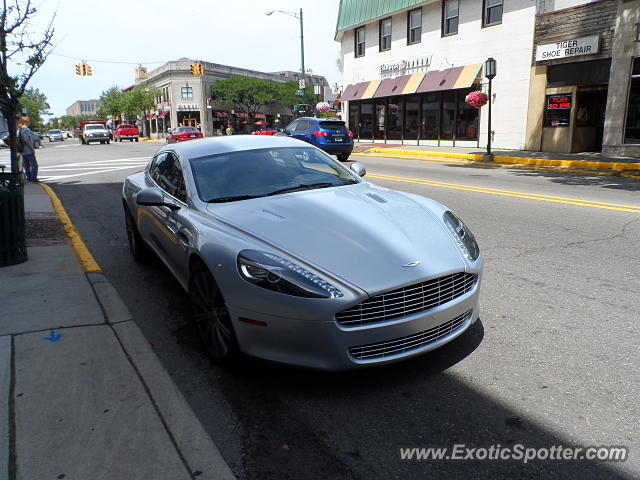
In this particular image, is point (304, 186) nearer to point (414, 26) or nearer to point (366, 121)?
Result: point (414, 26)

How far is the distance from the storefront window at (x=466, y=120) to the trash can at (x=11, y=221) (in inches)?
836

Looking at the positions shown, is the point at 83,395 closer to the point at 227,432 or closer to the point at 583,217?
the point at 227,432

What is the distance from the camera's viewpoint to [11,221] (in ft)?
18.1

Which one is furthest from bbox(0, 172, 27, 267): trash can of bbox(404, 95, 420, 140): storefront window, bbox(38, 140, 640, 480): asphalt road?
bbox(404, 95, 420, 140): storefront window

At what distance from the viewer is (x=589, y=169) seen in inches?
580

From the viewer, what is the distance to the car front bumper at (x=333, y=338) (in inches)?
110

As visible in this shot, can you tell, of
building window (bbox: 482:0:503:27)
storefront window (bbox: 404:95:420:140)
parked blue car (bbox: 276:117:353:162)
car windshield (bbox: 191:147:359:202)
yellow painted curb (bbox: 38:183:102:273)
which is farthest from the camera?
storefront window (bbox: 404:95:420:140)

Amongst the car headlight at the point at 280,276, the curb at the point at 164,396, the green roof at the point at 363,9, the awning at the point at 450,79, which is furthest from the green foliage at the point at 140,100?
the car headlight at the point at 280,276

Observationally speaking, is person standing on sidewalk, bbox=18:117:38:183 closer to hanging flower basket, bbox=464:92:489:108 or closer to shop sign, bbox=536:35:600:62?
hanging flower basket, bbox=464:92:489:108

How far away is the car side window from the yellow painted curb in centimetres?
129

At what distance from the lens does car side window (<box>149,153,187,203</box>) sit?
4355 millimetres

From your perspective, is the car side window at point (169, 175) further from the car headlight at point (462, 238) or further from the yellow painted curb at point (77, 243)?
the car headlight at point (462, 238)

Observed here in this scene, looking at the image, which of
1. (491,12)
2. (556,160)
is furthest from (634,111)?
(491,12)

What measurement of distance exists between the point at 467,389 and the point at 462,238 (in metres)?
A: 1.07
